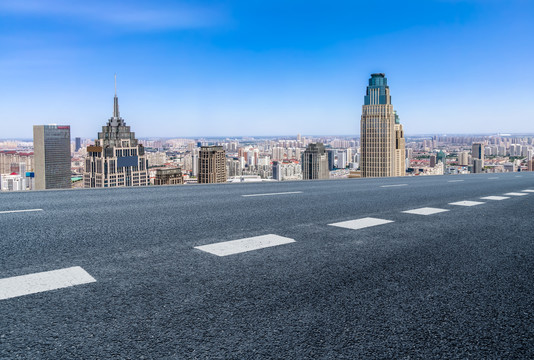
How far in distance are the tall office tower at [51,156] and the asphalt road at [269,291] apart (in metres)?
35.0

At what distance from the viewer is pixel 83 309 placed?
2002 millimetres

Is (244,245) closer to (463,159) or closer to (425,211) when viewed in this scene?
(425,211)

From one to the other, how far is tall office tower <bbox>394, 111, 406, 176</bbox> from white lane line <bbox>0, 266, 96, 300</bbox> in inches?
4388

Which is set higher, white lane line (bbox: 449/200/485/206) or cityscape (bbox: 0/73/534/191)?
cityscape (bbox: 0/73/534/191)

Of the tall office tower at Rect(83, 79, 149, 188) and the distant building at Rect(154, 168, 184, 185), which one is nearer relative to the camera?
the distant building at Rect(154, 168, 184, 185)

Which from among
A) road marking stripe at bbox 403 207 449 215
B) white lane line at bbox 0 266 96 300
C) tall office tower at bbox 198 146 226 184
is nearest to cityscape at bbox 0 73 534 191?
tall office tower at bbox 198 146 226 184

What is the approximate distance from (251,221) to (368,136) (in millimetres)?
115490

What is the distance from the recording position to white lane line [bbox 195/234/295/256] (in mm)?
3251

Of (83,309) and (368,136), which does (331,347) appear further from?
(368,136)

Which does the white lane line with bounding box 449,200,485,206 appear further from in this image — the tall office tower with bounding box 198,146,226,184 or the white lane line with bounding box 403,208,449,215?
the tall office tower with bounding box 198,146,226,184

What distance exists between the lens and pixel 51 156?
50.2 meters

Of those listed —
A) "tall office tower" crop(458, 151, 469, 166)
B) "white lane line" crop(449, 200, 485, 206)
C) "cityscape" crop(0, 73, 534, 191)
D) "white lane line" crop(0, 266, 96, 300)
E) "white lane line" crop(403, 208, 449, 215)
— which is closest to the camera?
"white lane line" crop(0, 266, 96, 300)

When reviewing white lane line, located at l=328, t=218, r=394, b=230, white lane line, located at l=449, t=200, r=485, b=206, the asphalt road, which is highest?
white lane line, located at l=449, t=200, r=485, b=206

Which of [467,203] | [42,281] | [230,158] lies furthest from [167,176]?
[230,158]
